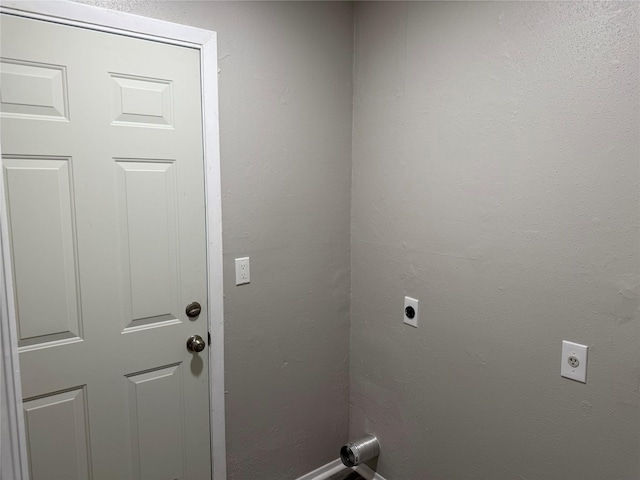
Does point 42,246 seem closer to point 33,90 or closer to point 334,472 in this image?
point 33,90

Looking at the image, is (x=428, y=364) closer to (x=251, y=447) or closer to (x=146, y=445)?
(x=251, y=447)

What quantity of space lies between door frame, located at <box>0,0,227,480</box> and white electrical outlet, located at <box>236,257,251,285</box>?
0.26ft

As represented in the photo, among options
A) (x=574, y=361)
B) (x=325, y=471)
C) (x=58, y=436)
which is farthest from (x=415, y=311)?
(x=58, y=436)

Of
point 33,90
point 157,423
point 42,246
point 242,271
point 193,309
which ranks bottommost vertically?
point 157,423

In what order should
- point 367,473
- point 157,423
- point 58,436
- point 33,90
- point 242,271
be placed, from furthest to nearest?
point 367,473, point 242,271, point 157,423, point 58,436, point 33,90

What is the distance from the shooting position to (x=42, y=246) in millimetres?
1326

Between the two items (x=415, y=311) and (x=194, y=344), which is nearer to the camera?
(x=194, y=344)

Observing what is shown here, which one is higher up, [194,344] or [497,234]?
[497,234]

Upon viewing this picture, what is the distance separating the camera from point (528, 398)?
1431mm

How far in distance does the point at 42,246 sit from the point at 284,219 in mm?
855

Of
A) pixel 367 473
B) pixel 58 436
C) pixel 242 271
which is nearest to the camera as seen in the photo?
pixel 58 436

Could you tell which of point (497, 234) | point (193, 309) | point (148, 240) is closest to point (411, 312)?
point (497, 234)

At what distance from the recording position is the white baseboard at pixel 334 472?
2047 mm

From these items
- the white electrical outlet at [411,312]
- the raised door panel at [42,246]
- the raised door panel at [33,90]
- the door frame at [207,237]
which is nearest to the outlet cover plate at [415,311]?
the white electrical outlet at [411,312]
